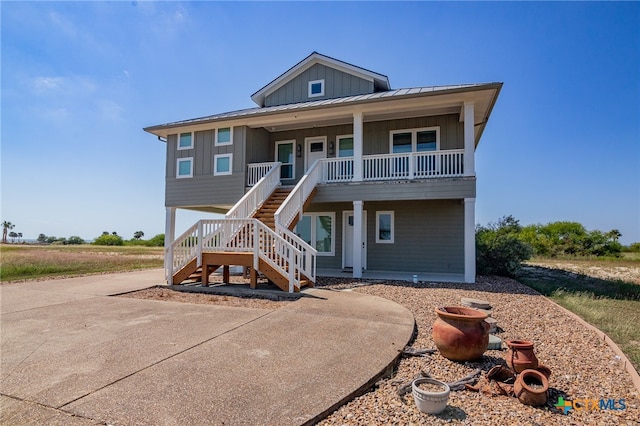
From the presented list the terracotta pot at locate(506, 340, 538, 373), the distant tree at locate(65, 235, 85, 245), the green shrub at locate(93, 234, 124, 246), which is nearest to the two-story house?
the terracotta pot at locate(506, 340, 538, 373)

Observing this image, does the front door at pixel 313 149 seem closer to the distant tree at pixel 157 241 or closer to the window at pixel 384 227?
the window at pixel 384 227

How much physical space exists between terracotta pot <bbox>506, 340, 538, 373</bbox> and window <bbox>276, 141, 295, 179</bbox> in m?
11.3

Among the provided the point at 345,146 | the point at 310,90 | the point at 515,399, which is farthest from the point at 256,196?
the point at 515,399

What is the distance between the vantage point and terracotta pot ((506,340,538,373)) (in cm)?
338

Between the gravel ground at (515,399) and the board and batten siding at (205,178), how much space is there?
347 inches

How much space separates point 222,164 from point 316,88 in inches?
207

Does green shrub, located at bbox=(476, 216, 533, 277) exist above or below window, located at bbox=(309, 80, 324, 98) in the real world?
below

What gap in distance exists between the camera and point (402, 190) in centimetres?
1055

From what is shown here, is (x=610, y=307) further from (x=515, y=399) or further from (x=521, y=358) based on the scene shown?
(x=515, y=399)

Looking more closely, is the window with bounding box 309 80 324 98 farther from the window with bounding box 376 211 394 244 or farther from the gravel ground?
the gravel ground

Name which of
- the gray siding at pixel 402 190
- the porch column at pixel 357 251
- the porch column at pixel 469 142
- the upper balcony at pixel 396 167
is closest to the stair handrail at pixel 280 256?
the porch column at pixel 357 251

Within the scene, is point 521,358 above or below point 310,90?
below

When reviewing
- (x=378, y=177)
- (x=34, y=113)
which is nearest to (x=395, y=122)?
(x=378, y=177)

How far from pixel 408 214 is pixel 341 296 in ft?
19.8
